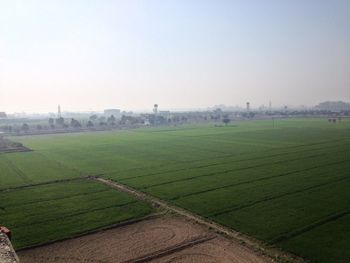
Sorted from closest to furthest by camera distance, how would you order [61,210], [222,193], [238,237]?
[238,237] < [61,210] < [222,193]

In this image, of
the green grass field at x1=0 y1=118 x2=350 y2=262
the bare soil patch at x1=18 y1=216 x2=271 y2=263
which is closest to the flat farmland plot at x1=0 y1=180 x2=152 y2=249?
the green grass field at x1=0 y1=118 x2=350 y2=262

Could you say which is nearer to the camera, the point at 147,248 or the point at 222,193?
the point at 147,248

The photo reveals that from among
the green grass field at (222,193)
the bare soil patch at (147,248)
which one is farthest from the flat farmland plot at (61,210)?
the bare soil patch at (147,248)

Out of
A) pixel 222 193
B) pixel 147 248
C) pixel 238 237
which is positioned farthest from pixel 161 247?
pixel 222 193

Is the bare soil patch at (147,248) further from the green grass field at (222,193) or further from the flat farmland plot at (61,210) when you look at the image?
the green grass field at (222,193)

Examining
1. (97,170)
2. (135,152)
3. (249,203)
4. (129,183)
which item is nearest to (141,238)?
(249,203)

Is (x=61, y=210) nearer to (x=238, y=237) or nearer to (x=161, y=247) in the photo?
(x=161, y=247)

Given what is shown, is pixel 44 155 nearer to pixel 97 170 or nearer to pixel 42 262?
pixel 97 170
